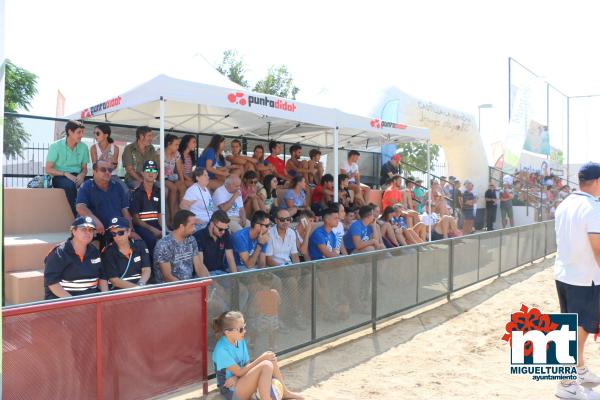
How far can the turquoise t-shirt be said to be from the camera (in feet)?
21.6

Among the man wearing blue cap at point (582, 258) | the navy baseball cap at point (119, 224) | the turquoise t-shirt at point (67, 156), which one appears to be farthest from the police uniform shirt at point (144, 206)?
the man wearing blue cap at point (582, 258)

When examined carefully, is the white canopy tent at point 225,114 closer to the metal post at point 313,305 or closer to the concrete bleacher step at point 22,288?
the concrete bleacher step at point 22,288

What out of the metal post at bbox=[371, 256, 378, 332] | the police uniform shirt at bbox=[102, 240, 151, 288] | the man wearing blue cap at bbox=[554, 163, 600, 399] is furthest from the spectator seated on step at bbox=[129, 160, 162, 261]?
the man wearing blue cap at bbox=[554, 163, 600, 399]

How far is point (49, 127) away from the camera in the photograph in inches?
318

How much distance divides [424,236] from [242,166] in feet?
15.6

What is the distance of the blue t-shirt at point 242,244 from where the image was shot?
6336 mm

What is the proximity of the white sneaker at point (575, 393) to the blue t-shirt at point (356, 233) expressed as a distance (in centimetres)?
416

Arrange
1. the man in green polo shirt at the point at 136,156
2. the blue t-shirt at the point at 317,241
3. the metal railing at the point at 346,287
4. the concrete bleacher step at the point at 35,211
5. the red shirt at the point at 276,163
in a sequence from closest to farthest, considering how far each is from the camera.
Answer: the metal railing at the point at 346,287
the concrete bleacher step at the point at 35,211
the man in green polo shirt at the point at 136,156
the blue t-shirt at the point at 317,241
the red shirt at the point at 276,163

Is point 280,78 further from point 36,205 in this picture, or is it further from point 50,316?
point 50,316

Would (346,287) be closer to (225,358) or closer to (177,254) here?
(177,254)

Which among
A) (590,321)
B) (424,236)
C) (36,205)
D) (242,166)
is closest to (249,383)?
(590,321)

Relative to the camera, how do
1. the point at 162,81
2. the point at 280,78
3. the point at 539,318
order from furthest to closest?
the point at 280,78, the point at 162,81, the point at 539,318

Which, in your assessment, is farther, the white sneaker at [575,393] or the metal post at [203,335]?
the metal post at [203,335]

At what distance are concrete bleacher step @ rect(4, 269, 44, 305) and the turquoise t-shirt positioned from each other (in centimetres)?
186
